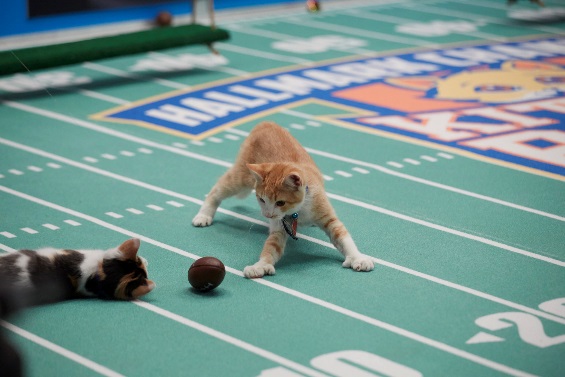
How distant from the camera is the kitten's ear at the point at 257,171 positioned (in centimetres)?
646

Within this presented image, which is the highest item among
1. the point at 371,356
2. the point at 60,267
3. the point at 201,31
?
the point at 201,31

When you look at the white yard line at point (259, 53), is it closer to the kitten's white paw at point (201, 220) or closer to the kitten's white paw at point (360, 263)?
the kitten's white paw at point (201, 220)

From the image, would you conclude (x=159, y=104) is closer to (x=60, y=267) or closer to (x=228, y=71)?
(x=228, y=71)

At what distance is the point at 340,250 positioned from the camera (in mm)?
6664

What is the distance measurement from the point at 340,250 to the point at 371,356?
1504 mm

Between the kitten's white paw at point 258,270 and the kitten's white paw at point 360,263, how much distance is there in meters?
0.60

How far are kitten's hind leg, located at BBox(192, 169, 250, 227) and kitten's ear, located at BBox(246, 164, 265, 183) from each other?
2.06 ft

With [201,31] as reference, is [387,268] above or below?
below

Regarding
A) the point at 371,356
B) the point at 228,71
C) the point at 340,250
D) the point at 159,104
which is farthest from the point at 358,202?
the point at 228,71

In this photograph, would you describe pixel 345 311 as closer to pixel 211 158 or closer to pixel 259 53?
pixel 211 158

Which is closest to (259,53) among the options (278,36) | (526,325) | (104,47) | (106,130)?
(278,36)

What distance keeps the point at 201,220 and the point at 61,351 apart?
2.34 meters

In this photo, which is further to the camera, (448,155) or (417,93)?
(417,93)

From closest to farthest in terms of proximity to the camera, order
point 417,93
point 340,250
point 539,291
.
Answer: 1. point 539,291
2. point 340,250
3. point 417,93
